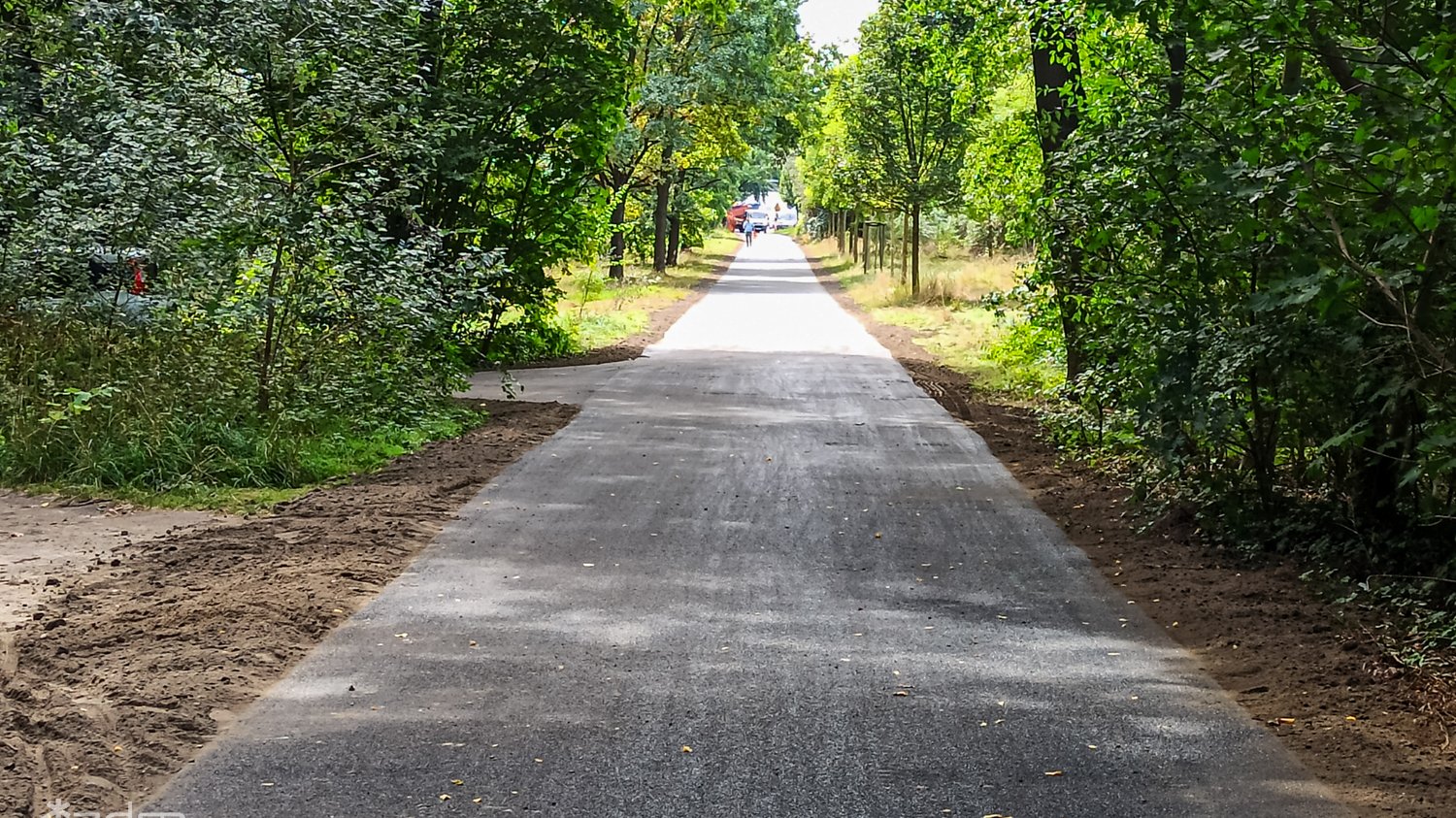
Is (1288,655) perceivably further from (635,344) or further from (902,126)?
(902,126)

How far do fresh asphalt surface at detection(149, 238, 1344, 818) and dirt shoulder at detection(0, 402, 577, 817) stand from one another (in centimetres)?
21

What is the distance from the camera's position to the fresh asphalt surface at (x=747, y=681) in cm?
453

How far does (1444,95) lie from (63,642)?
621cm

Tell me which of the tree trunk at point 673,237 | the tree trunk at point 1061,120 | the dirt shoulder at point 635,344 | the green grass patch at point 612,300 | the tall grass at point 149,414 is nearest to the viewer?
the tall grass at point 149,414

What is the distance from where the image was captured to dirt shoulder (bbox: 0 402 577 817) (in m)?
4.65

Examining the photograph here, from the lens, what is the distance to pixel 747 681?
5699 millimetres

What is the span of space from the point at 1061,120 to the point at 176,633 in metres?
11.8

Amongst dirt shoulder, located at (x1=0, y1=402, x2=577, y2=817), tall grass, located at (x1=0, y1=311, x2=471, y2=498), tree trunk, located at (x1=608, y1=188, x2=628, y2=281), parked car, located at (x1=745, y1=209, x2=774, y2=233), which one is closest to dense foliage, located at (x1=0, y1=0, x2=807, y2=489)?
tall grass, located at (x1=0, y1=311, x2=471, y2=498)

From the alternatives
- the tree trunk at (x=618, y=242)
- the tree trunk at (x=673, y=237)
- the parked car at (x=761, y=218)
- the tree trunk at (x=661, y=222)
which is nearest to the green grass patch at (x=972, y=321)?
the tree trunk at (x=661, y=222)

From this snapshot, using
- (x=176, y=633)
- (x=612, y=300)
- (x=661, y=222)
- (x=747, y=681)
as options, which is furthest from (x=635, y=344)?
(x=661, y=222)

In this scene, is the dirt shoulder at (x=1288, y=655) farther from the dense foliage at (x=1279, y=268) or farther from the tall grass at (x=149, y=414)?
the tall grass at (x=149, y=414)

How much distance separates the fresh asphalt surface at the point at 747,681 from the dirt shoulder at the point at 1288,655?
0.17 metres

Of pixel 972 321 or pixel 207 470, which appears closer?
pixel 207 470

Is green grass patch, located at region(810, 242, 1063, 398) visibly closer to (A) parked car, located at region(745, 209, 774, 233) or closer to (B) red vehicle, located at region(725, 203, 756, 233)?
(B) red vehicle, located at region(725, 203, 756, 233)
